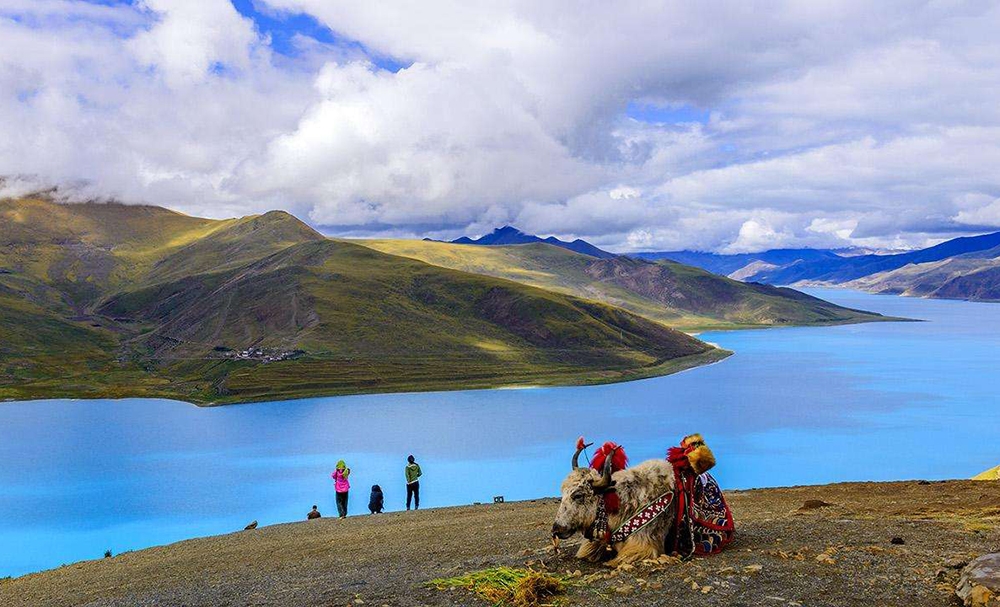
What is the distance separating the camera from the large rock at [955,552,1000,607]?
8.23 metres

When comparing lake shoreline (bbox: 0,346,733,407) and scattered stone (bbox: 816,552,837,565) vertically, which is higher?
lake shoreline (bbox: 0,346,733,407)

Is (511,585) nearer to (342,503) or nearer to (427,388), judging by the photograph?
(342,503)

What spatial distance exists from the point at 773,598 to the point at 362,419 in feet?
390

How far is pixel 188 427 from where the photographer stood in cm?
11912

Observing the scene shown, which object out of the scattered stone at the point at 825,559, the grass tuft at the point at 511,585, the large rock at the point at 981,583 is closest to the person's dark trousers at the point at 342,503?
the grass tuft at the point at 511,585

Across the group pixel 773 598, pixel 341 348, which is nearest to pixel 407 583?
pixel 773 598

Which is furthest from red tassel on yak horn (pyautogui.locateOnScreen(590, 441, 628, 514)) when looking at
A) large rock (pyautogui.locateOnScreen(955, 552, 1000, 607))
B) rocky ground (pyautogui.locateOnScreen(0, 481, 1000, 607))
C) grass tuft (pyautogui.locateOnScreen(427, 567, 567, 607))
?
large rock (pyautogui.locateOnScreen(955, 552, 1000, 607))

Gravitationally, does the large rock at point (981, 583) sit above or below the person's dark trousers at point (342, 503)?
above

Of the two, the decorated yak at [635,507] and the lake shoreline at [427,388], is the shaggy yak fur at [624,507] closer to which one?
the decorated yak at [635,507]

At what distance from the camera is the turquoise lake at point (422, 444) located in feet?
225

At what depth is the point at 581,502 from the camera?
36.2 feet

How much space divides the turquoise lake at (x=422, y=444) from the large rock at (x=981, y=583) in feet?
189

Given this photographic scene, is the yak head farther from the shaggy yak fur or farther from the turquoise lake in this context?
the turquoise lake

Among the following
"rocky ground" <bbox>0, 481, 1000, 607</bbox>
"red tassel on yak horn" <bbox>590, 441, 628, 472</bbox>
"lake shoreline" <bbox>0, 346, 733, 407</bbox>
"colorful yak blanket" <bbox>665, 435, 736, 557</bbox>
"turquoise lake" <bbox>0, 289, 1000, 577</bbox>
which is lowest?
"turquoise lake" <bbox>0, 289, 1000, 577</bbox>
